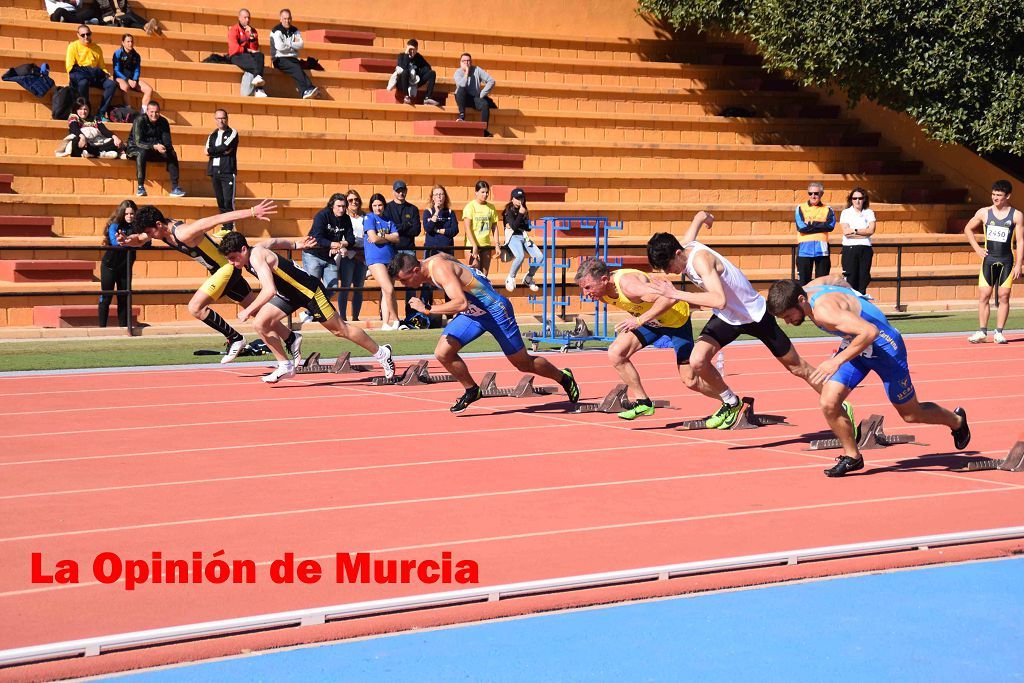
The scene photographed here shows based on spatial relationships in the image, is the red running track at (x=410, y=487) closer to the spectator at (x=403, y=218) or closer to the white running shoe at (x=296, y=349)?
the white running shoe at (x=296, y=349)

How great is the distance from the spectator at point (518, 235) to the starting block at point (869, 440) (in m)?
10.6

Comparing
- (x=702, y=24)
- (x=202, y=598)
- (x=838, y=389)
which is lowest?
(x=202, y=598)

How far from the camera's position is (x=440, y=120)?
85.6ft

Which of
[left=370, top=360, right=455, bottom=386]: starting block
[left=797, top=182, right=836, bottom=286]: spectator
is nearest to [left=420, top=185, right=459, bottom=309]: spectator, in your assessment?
[left=797, top=182, right=836, bottom=286]: spectator

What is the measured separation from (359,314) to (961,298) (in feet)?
36.9

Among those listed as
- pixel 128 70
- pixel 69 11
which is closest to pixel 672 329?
pixel 128 70

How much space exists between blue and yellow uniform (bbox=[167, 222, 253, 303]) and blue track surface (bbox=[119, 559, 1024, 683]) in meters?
10.3

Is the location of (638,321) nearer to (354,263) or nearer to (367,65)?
(354,263)

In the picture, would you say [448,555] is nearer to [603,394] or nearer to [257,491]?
[257,491]

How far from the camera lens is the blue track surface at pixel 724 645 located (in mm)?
4988

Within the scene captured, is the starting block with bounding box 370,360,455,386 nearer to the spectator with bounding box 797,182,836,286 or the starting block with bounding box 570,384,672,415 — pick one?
the starting block with bounding box 570,384,672,415

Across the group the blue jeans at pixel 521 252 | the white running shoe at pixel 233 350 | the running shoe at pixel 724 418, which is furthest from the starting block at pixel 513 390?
the blue jeans at pixel 521 252

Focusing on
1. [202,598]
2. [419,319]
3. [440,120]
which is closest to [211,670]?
[202,598]

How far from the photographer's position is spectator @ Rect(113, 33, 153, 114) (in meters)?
22.5
